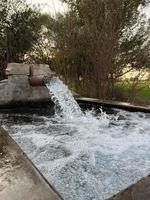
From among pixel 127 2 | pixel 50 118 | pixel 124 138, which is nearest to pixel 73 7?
pixel 127 2

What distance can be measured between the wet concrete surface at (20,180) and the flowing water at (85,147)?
274 millimetres

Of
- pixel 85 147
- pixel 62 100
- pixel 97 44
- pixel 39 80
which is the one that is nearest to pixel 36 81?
pixel 39 80

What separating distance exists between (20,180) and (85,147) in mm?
1291

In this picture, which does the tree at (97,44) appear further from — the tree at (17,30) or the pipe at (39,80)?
the tree at (17,30)

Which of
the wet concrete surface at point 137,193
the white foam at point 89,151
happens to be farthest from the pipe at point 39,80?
the wet concrete surface at point 137,193

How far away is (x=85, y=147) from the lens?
9.60 feet

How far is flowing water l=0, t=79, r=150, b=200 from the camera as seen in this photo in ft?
6.90

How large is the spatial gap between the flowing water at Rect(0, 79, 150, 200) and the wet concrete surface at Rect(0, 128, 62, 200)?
27 cm

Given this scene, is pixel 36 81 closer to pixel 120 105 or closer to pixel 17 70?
pixel 17 70

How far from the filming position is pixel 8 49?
31.2ft

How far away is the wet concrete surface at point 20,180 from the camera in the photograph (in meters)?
1.52

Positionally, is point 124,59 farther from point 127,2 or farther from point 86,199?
point 86,199

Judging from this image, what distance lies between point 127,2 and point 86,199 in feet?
22.0

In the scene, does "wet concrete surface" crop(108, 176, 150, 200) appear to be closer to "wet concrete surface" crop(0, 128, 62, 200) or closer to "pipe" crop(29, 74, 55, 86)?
"wet concrete surface" crop(0, 128, 62, 200)
